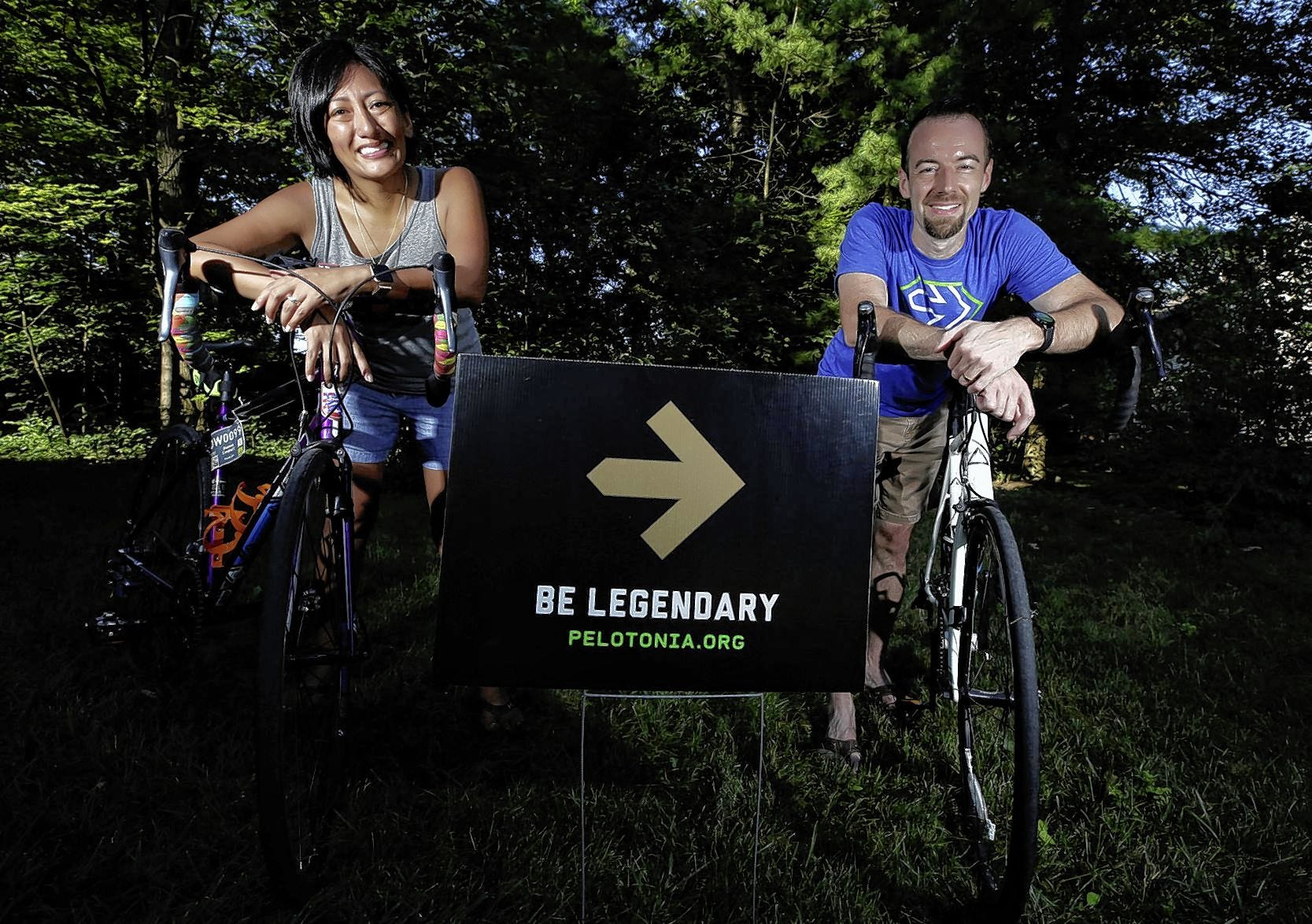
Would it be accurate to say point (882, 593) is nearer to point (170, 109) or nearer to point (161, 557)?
point (161, 557)

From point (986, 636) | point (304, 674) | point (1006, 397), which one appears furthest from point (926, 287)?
point (304, 674)

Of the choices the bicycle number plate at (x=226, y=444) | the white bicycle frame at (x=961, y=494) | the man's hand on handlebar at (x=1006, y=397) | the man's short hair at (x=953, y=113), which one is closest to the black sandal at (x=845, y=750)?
the white bicycle frame at (x=961, y=494)

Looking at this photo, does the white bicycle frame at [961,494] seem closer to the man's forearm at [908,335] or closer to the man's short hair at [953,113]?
the man's forearm at [908,335]

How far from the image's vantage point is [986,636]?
217 cm

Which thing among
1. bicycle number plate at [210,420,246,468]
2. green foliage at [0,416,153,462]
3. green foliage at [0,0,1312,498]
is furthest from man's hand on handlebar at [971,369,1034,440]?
green foliage at [0,416,153,462]

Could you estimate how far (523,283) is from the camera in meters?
10.1

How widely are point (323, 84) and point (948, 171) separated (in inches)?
71.3

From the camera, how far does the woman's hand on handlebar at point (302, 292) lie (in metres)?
1.80

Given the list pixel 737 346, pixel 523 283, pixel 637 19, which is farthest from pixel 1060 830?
pixel 637 19

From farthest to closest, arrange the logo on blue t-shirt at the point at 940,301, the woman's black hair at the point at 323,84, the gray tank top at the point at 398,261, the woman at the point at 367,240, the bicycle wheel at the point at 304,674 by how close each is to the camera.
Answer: the logo on blue t-shirt at the point at 940,301 → the gray tank top at the point at 398,261 → the woman's black hair at the point at 323,84 → the woman at the point at 367,240 → the bicycle wheel at the point at 304,674

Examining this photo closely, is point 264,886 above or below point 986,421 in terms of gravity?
below

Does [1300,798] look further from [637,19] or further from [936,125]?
[637,19]

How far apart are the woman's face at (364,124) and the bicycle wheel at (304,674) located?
0.82 meters

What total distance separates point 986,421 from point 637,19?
12875mm
